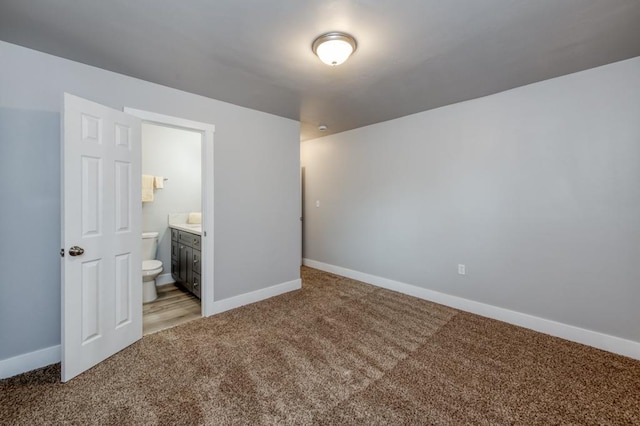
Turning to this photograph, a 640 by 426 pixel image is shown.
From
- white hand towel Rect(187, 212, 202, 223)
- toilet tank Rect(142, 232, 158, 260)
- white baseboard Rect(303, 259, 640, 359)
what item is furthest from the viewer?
white hand towel Rect(187, 212, 202, 223)

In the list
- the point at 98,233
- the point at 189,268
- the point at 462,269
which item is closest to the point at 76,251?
the point at 98,233

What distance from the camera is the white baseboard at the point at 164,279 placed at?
419 cm

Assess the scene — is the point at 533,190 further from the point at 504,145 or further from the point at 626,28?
the point at 626,28

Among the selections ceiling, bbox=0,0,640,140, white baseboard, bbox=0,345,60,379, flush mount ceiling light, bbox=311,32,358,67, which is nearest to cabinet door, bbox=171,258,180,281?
white baseboard, bbox=0,345,60,379

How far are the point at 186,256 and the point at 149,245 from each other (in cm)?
68

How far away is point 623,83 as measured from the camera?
2303mm

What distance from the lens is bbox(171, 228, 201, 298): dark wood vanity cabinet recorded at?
3.52m

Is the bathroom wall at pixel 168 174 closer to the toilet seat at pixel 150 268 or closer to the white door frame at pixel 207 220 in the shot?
the toilet seat at pixel 150 268

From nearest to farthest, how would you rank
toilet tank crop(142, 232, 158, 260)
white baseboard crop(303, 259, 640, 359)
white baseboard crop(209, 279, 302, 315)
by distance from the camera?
white baseboard crop(303, 259, 640, 359), white baseboard crop(209, 279, 302, 315), toilet tank crop(142, 232, 158, 260)

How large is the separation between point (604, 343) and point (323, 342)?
2.47m

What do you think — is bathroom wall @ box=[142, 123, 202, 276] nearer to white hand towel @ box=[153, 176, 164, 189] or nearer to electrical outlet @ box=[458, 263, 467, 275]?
white hand towel @ box=[153, 176, 164, 189]

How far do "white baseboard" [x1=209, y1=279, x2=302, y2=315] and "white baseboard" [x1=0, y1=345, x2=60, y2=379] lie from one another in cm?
127

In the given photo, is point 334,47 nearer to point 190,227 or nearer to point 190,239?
point 190,239

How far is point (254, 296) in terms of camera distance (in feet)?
11.4
